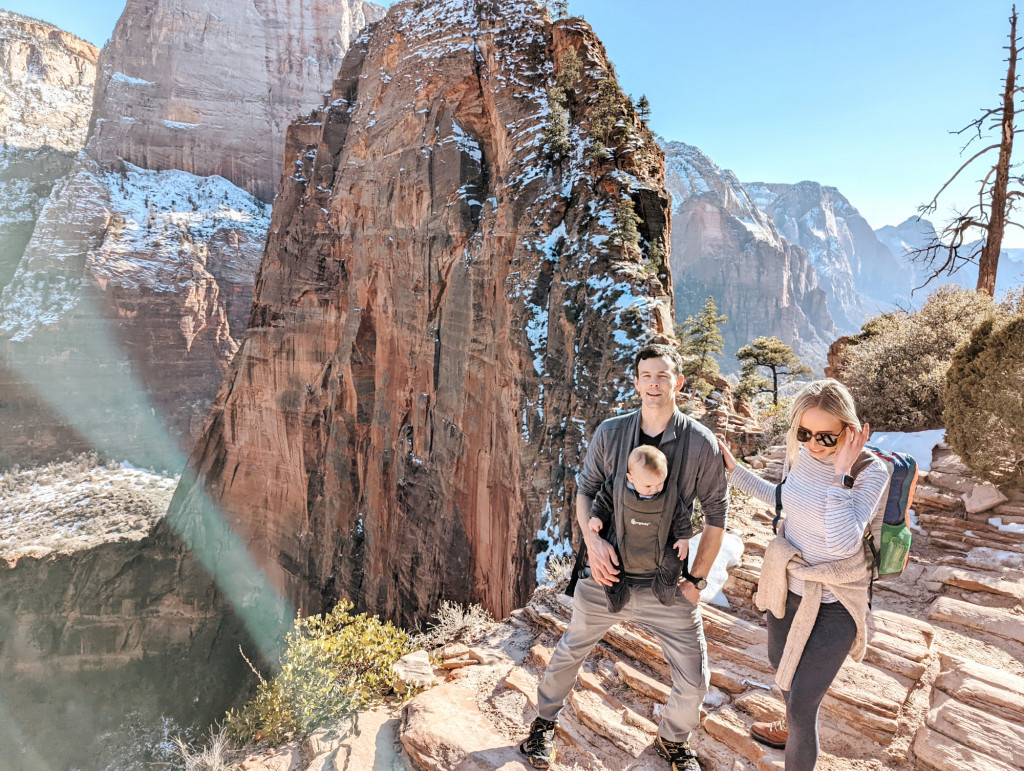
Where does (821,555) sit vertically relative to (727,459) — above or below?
below

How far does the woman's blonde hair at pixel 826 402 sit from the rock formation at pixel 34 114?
248 feet

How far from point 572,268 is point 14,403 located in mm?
57987

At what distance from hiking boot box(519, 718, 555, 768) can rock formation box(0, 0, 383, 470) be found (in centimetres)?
5560

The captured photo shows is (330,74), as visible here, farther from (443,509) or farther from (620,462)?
(620,462)

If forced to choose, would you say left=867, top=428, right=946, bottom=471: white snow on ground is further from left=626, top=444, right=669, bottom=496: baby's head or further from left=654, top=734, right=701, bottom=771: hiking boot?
left=626, top=444, right=669, bottom=496: baby's head

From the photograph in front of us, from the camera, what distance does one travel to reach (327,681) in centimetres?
446

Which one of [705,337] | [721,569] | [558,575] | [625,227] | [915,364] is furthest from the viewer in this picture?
[705,337]

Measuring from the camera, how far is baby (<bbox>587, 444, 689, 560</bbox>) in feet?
8.04

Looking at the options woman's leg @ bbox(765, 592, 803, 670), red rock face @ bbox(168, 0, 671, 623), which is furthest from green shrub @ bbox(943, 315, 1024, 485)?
woman's leg @ bbox(765, 592, 803, 670)

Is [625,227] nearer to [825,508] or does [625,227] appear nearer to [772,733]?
[825,508]

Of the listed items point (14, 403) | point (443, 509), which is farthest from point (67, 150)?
point (443, 509)

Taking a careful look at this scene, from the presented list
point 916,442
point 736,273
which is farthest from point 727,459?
point 736,273

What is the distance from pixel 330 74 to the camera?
6875cm

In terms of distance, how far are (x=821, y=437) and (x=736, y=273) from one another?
377 ft
